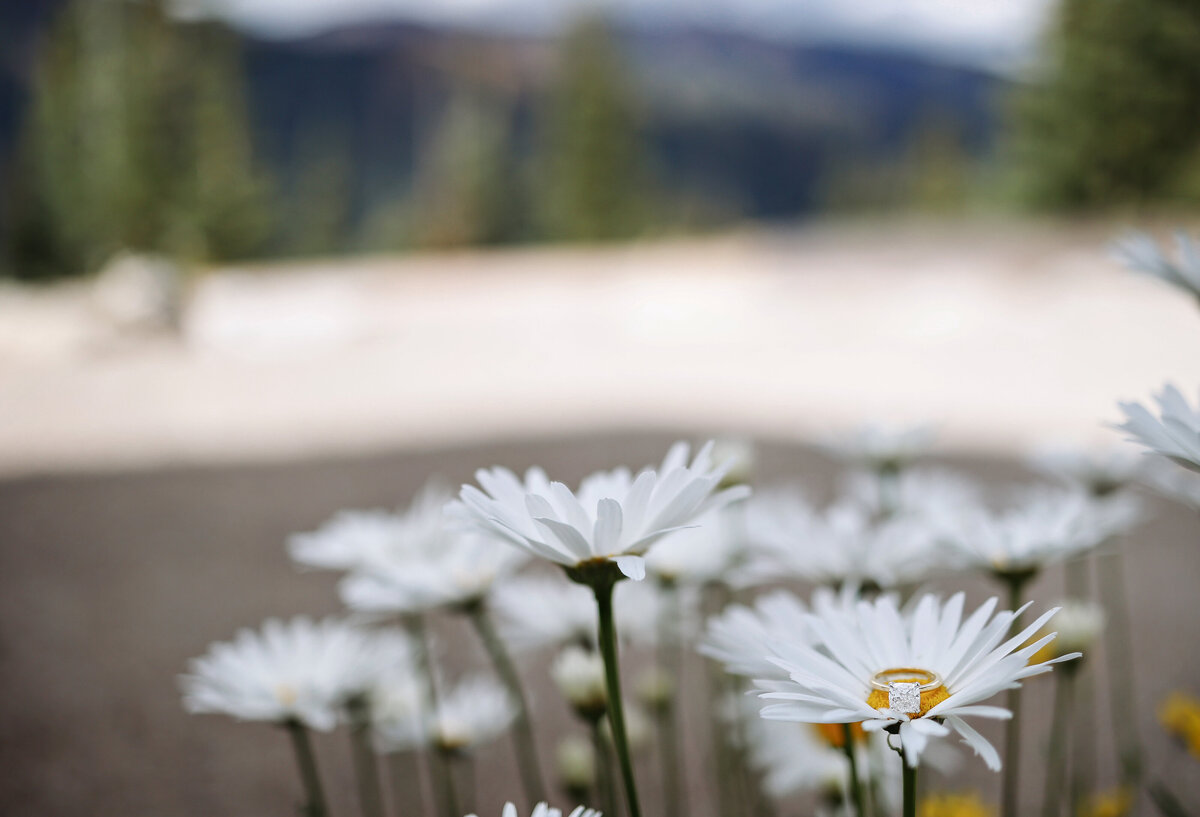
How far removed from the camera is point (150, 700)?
2.04 m

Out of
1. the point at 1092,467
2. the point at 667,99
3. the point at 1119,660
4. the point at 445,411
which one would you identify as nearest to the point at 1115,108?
the point at 445,411

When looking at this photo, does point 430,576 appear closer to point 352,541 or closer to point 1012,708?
point 352,541

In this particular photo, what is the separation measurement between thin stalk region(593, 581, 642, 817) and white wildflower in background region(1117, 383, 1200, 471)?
11.0 inches

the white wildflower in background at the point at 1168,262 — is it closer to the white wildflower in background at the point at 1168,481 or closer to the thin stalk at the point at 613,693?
the white wildflower in background at the point at 1168,481

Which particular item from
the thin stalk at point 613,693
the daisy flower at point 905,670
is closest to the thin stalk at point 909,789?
the daisy flower at point 905,670

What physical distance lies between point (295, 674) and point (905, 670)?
0.44 metres

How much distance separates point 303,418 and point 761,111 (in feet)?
141

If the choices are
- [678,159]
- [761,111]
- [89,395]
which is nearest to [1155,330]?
[89,395]

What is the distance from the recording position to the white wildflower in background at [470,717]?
75cm

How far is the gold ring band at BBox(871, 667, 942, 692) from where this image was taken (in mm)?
451

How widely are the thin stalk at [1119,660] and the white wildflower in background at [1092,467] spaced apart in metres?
0.56

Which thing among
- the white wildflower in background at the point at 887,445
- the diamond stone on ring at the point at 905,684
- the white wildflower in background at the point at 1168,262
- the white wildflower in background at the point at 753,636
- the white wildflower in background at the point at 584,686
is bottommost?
the white wildflower in background at the point at 584,686

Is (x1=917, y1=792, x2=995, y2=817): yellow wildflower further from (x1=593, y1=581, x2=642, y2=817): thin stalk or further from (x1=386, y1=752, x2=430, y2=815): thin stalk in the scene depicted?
(x1=386, y1=752, x2=430, y2=815): thin stalk

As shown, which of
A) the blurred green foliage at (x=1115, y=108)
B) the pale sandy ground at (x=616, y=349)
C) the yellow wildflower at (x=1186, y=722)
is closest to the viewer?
the yellow wildflower at (x=1186, y=722)
